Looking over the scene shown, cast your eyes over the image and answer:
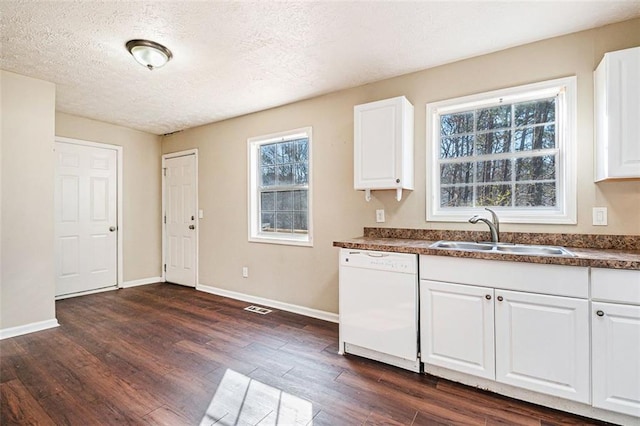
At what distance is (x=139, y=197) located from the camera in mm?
4812

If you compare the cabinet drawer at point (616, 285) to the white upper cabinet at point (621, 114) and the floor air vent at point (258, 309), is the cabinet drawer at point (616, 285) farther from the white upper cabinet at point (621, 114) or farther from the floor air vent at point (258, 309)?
the floor air vent at point (258, 309)

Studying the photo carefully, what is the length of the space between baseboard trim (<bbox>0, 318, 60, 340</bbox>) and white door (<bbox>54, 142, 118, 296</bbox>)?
44.6 inches

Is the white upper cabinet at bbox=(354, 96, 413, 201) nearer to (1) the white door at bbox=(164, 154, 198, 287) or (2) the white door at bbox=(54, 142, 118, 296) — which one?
(1) the white door at bbox=(164, 154, 198, 287)

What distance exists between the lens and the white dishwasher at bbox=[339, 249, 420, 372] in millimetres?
2170

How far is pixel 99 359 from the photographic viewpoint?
2412 mm

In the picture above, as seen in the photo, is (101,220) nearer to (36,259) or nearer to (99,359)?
(36,259)

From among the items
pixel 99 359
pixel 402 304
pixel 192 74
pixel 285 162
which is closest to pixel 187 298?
pixel 99 359

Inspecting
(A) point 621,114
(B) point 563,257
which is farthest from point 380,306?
(A) point 621,114

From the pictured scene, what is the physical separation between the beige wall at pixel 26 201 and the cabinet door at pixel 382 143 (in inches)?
123

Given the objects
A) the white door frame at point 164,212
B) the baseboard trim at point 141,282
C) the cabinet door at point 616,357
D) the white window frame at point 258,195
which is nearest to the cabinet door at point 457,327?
the cabinet door at point 616,357

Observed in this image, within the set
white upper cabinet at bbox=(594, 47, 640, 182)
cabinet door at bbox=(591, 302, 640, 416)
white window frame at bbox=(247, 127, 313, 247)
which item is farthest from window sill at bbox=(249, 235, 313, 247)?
white upper cabinet at bbox=(594, 47, 640, 182)

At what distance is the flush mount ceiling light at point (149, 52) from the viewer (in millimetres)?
2298

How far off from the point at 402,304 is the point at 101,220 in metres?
4.37

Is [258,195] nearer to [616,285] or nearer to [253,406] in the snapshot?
[253,406]
